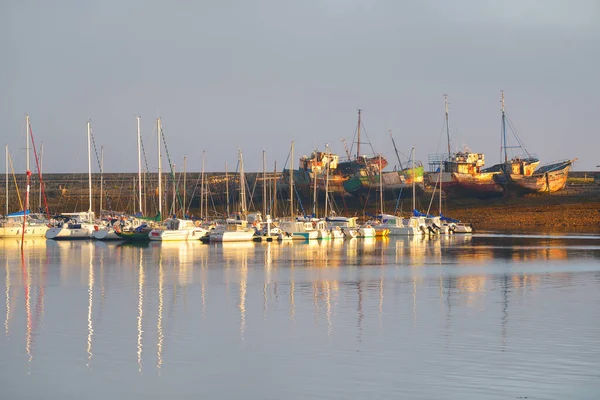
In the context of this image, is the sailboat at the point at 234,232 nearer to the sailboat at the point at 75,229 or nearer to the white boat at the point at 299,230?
the white boat at the point at 299,230

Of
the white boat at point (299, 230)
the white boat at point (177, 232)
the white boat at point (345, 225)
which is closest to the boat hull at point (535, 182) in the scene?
the white boat at point (345, 225)

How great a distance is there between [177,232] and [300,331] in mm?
40265

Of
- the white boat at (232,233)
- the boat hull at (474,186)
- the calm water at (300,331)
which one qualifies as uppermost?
the boat hull at (474,186)

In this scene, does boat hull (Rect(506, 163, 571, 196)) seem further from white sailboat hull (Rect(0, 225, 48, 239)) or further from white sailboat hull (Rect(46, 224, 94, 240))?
white sailboat hull (Rect(0, 225, 48, 239))

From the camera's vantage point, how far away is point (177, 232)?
2356 inches

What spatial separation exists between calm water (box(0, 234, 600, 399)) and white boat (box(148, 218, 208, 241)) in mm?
19363

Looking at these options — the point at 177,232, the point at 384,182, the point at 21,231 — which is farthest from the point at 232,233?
the point at 384,182

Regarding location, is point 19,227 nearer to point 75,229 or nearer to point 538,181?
point 75,229

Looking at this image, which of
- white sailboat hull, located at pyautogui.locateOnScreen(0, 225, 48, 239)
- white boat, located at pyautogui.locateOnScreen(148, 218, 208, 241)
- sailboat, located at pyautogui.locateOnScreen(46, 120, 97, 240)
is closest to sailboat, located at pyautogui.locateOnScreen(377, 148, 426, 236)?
white boat, located at pyautogui.locateOnScreen(148, 218, 208, 241)

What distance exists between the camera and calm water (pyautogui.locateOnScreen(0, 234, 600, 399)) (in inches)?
586

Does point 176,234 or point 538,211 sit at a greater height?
point 538,211

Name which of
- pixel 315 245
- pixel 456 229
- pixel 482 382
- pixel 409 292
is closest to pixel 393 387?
pixel 482 382

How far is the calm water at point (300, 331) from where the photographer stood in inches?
586

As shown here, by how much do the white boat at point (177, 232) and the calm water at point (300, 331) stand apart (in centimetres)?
1936
